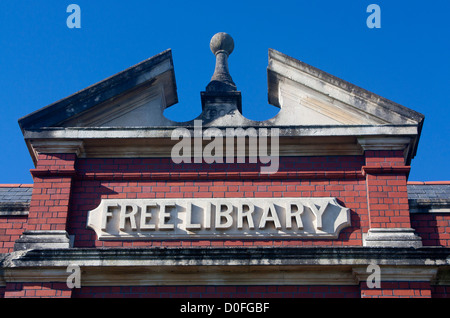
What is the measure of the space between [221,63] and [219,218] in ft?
9.31

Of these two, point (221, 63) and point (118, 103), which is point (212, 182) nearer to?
point (118, 103)

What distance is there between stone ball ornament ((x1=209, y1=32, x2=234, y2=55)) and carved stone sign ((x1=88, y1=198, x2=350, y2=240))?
2871 mm

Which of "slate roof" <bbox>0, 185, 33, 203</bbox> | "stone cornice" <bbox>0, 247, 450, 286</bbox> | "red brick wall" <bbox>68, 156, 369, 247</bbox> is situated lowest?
"stone cornice" <bbox>0, 247, 450, 286</bbox>

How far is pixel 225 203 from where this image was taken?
9.07m

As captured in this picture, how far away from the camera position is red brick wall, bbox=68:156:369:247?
9.18m

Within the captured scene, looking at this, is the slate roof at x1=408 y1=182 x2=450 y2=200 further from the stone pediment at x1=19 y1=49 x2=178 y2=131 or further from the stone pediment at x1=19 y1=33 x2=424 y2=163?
the stone pediment at x1=19 y1=49 x2=178 y2=131

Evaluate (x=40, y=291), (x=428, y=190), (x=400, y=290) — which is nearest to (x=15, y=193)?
(x=40, y=291)

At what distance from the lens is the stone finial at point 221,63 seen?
33.3 feet

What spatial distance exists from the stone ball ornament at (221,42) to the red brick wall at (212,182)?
234 cm

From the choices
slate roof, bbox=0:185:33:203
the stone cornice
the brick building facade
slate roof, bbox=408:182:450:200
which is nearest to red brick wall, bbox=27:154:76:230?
the brick building facade

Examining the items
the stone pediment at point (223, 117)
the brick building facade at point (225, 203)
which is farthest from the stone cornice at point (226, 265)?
the stone pediment at point (223, 117)
